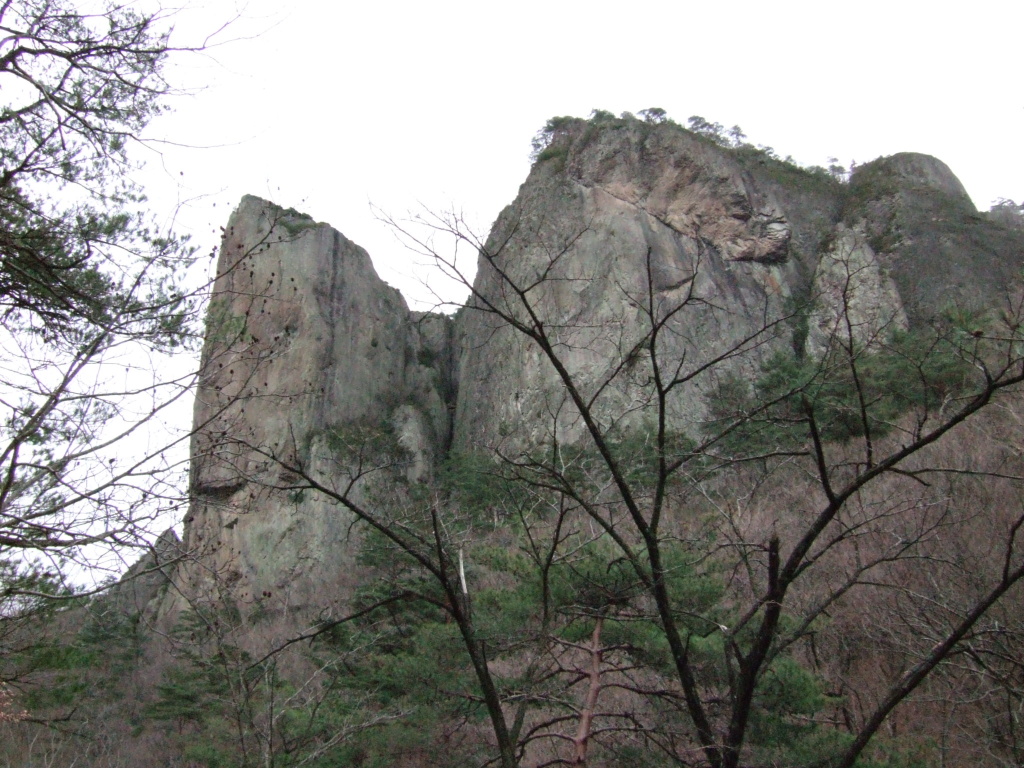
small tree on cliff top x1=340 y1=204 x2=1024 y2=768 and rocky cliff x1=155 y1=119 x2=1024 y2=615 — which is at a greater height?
rocky cliff x1=155 y1=119 x2=1024 y2=615

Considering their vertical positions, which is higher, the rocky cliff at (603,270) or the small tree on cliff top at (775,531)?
the rocky cliff at (603,270)

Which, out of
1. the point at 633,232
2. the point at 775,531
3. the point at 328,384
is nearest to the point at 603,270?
the point at 633,232

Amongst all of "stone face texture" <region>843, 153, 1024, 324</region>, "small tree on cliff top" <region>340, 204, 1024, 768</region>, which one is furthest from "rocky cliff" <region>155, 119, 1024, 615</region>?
"small tree on cliff top" <region>340, 204, 1024, 768</region>

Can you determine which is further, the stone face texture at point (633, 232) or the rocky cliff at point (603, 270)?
the stone face texture at point (633, 232)

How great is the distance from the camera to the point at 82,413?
160 inches

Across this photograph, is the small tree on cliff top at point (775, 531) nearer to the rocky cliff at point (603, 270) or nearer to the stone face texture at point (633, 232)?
the rocky cliff at point (603, 270)

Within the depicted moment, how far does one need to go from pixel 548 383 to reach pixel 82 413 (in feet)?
75.5

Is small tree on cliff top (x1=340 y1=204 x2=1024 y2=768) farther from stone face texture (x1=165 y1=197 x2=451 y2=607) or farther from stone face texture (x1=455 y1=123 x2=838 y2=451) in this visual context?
stone face texture (x1=455 y1=123 x2=838 y2=451)

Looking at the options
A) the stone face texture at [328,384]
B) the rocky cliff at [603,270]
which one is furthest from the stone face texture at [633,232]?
the stone face texture at [328,384]

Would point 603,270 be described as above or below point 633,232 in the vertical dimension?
below

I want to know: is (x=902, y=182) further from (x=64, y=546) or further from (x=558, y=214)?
(x=64, y=546)

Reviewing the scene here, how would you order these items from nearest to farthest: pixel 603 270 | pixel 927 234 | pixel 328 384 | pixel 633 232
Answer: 1. pixel 603 270
2. pixel 328 384
3. pixel 633 232
4. pixel 927 234

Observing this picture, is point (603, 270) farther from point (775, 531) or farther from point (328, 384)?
point (775, 531)

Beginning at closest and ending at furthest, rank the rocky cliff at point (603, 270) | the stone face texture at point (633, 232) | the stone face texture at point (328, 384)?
the stone face texture at point (328, 384) < the rocky cliff at point (603, 270) < the stone face texture at point (633, 232)
